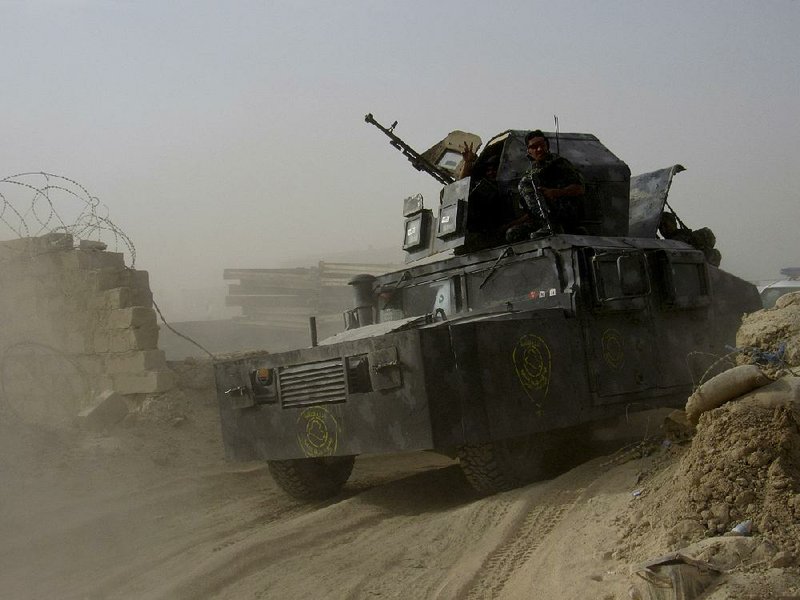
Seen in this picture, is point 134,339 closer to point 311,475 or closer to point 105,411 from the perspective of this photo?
point 105,411

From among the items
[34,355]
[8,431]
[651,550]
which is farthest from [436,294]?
[34,355]

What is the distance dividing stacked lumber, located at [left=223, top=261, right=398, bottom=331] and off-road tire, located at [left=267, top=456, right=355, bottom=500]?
49.3 feet

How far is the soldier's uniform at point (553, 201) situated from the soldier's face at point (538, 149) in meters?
0.04

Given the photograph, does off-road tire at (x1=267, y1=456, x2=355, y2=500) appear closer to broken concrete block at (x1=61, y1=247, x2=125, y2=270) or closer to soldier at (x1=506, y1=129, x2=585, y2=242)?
soldier at (x1=506, y1=129, x2=585, y2=242)

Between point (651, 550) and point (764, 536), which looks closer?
point (764, 536)

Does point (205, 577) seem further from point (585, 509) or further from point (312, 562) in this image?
point (585, 509)

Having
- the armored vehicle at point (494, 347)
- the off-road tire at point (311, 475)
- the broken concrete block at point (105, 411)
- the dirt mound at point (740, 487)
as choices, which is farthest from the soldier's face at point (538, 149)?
the broken concrete block at point (105, 411)

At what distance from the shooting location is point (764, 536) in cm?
319

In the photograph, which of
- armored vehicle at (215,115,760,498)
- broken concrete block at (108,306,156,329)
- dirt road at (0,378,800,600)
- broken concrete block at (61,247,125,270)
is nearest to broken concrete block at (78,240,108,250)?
broken concrete block at (61,247,125,270)

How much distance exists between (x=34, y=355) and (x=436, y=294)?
597 centimetres

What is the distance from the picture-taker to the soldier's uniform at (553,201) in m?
6.66

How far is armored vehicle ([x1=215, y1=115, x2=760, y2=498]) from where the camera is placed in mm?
5164

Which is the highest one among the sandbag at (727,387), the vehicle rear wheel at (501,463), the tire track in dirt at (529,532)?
the sandbag at (727,387)

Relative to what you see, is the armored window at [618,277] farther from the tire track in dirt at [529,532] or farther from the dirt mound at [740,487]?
the dirt mound at [740,487]
